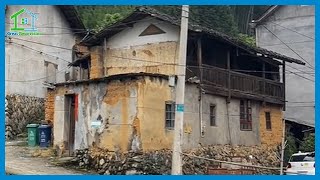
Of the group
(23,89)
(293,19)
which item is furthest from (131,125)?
(293,19)

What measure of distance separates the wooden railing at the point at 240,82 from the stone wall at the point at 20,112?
9202mm

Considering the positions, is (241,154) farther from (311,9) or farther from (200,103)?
(311,9)

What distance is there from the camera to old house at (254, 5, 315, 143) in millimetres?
29688

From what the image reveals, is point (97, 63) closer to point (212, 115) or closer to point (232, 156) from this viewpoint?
point (212, 115)

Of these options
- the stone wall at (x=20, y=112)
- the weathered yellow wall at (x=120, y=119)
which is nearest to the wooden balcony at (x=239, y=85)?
the weathered yellow wall at (x=120, y=119)

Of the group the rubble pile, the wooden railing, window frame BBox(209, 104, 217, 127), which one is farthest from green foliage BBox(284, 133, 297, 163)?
the rubble pile

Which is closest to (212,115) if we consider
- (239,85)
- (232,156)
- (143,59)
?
(232,156)

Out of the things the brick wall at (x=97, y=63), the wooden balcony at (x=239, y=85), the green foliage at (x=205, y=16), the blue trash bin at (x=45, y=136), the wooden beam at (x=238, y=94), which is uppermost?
the green foliage at (x=205, y=16)

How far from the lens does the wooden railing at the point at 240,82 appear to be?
21281 mm

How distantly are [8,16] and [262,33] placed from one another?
1421 centimetres

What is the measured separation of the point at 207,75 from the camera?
21.4 metres

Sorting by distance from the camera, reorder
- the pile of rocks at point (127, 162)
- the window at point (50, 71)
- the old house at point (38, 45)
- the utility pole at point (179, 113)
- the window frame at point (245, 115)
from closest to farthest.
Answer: the utility pole at point (179, 113)
the pile of rocks at point (127, 162)
the window frame at point (245, 115)
the old house at point (38, 45)
the window at point (50, 71)

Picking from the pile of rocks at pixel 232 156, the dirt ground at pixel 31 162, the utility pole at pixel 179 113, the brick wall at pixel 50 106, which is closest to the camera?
the utility pole at pixel 179 113

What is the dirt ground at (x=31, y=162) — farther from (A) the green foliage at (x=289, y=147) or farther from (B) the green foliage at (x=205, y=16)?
(B) the green foliage at (x=205, y=16)
